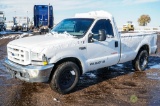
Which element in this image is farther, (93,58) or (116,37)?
(116,37)

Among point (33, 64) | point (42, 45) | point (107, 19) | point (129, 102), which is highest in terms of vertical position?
point (107, 19)

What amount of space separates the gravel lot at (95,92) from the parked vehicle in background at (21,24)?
35381mm

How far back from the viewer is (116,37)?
6.92 m

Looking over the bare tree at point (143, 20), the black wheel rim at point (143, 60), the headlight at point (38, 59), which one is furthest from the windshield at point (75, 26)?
the bare tree at point (143, 20)

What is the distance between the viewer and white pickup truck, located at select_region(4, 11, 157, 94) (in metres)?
5.23

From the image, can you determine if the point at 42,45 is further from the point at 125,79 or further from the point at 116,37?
the point at 125,79

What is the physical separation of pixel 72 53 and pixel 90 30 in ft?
3.22

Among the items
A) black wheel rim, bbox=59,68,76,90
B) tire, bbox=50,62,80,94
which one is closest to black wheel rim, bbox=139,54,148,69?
tire, bbox=50,62,80,94

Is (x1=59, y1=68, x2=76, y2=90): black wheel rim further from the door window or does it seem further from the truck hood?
the door window

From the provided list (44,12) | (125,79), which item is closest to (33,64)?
(125,79)

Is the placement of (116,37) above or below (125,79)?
above

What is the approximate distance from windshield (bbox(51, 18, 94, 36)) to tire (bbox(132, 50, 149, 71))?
2675 mm

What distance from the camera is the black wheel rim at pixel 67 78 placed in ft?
18.6

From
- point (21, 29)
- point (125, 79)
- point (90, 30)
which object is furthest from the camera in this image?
point (21, 29)
